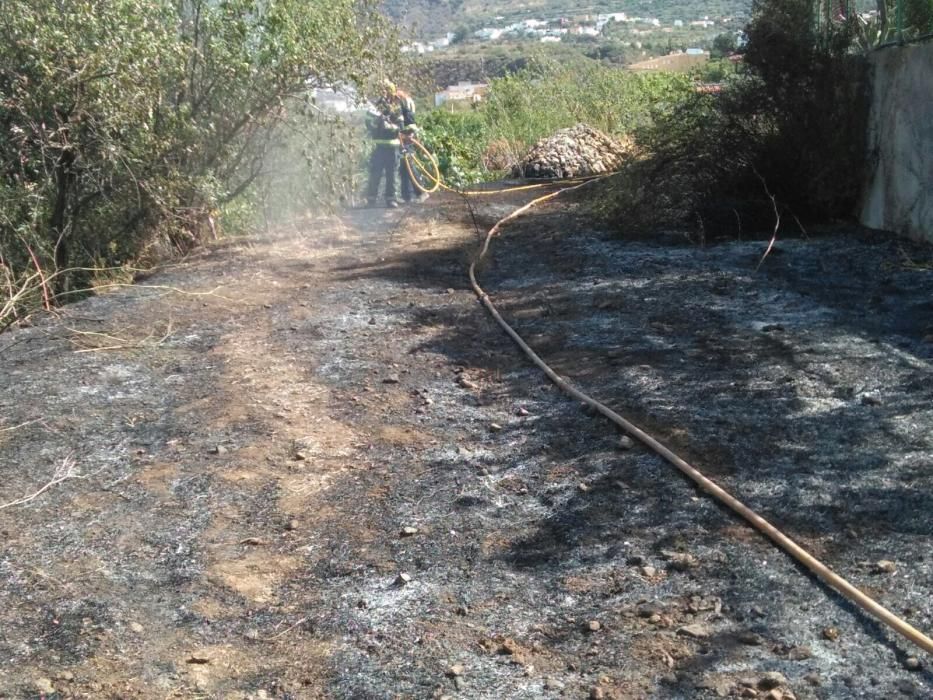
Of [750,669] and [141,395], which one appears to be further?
[141,395]

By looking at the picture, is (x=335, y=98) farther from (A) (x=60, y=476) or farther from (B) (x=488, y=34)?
(B) (x=488, y=34)

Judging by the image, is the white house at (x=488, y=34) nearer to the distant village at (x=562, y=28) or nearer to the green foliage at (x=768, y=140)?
the distant village at (x=562, y=28)

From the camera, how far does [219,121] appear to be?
38.3 feet

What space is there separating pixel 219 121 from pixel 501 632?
8.93m

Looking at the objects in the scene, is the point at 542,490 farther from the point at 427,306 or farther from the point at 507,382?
the point at 427,306

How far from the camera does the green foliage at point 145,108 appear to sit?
9367mm

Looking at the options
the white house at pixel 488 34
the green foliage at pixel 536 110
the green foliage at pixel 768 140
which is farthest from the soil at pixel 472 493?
the white house at pixel 488 34

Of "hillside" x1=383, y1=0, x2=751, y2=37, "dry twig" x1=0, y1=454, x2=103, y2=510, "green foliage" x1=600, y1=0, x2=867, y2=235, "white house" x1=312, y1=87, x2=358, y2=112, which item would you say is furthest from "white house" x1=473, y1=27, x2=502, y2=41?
"dry twig" x1=0, y1=454, x2=103, y2=510

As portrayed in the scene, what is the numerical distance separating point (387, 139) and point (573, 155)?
13.2 feet

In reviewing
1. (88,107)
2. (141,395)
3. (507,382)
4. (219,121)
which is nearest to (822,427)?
(507,382)

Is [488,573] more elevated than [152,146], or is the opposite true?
[152,146]

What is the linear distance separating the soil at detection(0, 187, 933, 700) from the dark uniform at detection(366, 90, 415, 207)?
6289 millimetres

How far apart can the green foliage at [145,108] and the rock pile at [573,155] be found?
515 centimetres

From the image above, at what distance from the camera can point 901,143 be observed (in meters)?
9.65
